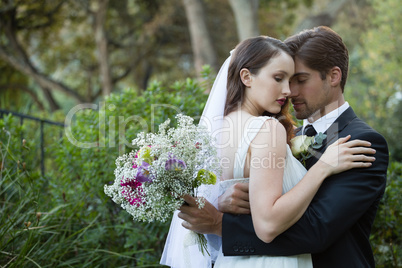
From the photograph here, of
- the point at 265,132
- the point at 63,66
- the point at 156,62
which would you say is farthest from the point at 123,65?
the point at 265,132

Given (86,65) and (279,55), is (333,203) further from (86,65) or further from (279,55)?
(86,65)

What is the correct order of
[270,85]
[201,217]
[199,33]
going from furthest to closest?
1. [199,33]
2. [270,85]
3. [201,217]

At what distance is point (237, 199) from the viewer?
2.50m

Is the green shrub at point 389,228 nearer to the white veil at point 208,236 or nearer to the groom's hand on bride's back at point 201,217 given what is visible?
the white veil at point 208,236

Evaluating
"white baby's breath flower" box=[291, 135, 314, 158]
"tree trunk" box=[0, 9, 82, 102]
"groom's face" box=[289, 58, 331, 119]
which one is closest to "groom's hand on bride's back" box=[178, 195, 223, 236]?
"white baby's breath flower" box=[291, 135, 314, 158]

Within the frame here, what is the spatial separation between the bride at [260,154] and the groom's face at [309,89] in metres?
0.18

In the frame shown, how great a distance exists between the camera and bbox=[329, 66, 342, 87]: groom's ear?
3027 mm

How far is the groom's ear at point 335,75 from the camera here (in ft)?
9.93

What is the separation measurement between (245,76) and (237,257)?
1.09 metres

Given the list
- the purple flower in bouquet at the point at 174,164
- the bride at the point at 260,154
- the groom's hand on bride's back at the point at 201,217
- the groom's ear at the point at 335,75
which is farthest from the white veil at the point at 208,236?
the groom's ear at the point at 335,75

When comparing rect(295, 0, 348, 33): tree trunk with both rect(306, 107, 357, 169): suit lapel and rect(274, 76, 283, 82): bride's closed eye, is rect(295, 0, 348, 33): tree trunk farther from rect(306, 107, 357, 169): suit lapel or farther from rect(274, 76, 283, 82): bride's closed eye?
rect(274, 76, 283, 82): bride's closed eye

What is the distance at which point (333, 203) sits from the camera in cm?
235

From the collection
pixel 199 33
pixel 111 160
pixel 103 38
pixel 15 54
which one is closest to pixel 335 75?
pixel 111 160

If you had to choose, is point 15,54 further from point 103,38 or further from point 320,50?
point 320,50
